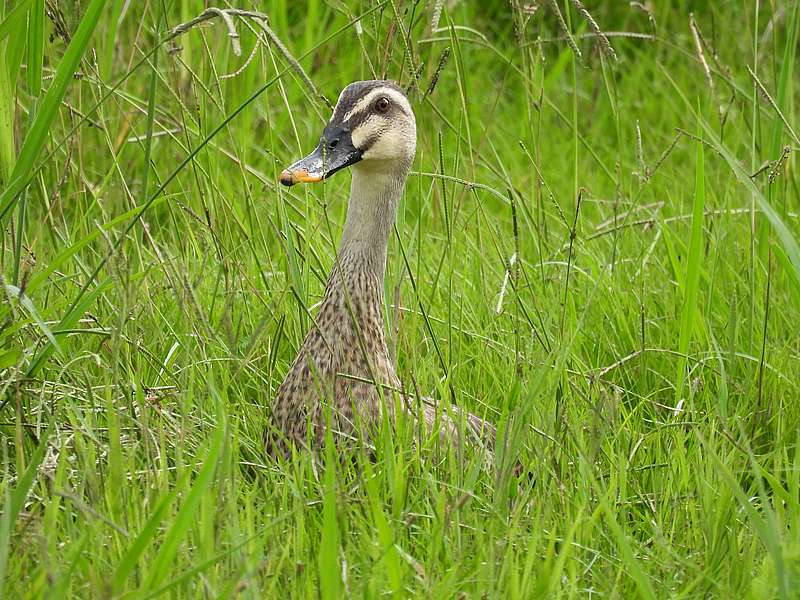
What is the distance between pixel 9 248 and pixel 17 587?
1392 millimetres

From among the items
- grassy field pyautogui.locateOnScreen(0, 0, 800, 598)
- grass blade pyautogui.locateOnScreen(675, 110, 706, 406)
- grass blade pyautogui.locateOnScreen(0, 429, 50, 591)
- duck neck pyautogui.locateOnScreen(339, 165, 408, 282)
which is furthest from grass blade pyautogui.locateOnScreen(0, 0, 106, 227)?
grass blade pyautogui.locateOnScreen(675, 110, 706, 406)

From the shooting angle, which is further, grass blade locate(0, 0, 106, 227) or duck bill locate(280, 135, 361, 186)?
duck bill locate(280, 135, 361, 186)

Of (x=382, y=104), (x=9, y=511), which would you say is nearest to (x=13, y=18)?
(x=382, y=104)

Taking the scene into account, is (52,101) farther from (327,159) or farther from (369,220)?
(369,220)

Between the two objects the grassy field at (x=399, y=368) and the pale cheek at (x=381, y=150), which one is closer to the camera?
the grassy field at (x=399, y=368)

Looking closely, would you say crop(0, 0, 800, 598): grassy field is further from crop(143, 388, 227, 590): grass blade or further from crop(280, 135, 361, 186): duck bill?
crop(280, 135, 361, 186): duck bill

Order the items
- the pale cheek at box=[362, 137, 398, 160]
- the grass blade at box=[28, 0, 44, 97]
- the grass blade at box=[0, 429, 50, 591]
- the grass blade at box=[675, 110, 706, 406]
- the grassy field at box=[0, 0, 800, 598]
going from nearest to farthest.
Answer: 1. the grass blade at box=[0, 429, 50, 591]
2. the grassy field at box=[0, 0, 800, 598]
3. the grass blade at box=[28, 0, 44, 97]
4. the pale cheek at box=[362, 137, 398, 160]
5. the grass blade at box=[675, 110, 706, 406]

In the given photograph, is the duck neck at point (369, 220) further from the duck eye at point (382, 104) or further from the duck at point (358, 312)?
the duck eye at point (382, 104)

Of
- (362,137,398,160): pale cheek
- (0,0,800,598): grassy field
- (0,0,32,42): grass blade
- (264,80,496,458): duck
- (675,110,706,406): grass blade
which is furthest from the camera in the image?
(675,110,706,406): grass blade

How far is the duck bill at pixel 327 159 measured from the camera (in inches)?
108

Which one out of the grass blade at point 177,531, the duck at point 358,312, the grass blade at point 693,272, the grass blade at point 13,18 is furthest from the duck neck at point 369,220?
the grass blade at point 177,531

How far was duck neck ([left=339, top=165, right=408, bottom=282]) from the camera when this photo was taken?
2934 mm

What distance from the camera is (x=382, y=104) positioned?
2.89m

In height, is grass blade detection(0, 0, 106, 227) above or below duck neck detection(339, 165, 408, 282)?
above
